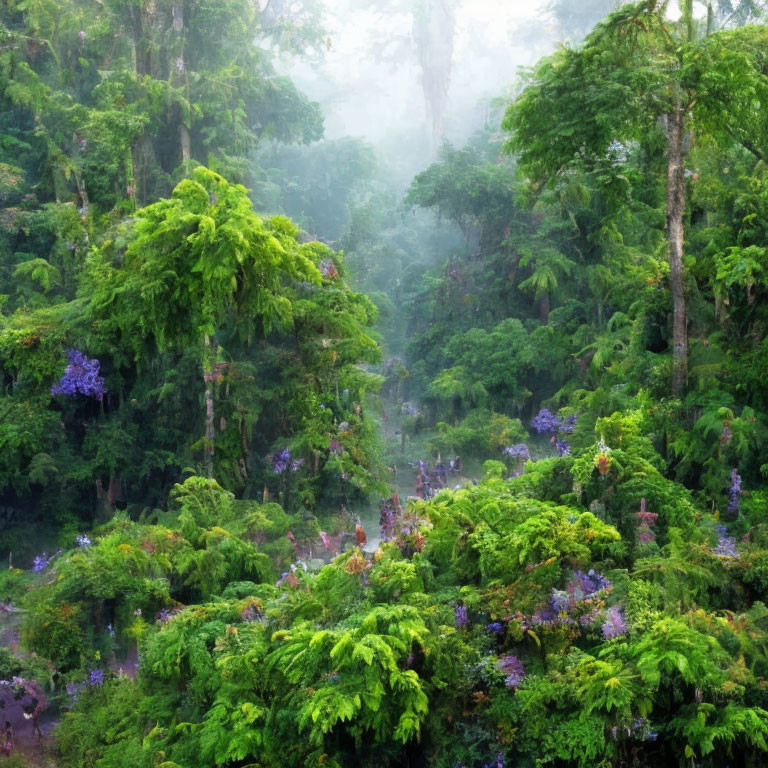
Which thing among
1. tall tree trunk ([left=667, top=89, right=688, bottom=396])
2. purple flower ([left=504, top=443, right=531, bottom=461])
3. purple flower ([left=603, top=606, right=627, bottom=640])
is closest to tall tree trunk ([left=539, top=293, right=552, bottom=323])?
purple flower ([left=504, top=443, right=531, bottom=461])

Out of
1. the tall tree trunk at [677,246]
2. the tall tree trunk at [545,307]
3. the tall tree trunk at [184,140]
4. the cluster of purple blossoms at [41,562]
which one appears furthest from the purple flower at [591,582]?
the tall tree trunk at [184,140]

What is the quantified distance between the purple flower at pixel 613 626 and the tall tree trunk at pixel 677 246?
4163 millimetres

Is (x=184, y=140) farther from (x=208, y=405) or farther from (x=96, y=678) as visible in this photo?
(x=96, y=678)

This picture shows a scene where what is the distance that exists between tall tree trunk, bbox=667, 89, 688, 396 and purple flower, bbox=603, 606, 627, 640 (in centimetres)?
416

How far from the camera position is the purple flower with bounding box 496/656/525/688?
5.41m

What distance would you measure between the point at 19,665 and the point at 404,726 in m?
4.62

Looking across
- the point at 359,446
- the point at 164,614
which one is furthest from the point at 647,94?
the point at 164,614

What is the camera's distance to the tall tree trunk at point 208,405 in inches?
488

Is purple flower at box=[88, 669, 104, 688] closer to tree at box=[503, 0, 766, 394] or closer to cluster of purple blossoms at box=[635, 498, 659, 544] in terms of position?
cluster of purple blossoms at box=[635, 498, 659, 544]

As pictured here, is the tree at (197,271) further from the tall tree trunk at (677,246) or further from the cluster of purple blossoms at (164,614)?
the tall tree trunk at (677,246)

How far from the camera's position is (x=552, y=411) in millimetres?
18516

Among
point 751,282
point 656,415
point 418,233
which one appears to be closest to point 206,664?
point 656,415

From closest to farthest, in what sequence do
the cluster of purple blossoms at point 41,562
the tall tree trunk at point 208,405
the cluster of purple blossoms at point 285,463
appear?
1. the cluster of purple blossoms at point 41,562
2. the tall tree trunk at point 208,405
3. the cluster of purple blossoms at point 285,463

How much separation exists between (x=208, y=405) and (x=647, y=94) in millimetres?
7583
